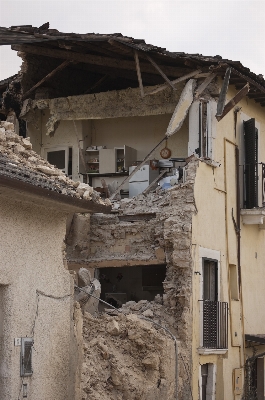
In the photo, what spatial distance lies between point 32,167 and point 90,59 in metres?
9.28

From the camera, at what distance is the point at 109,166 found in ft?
73.5

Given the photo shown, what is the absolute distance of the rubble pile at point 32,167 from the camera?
11.9m

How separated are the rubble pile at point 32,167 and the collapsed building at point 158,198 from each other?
3670mm

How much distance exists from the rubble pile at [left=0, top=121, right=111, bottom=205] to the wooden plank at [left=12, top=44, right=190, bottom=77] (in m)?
7.93

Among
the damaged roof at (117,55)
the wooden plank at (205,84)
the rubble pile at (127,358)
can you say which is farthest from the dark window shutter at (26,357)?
the wooden plank at (205,84)

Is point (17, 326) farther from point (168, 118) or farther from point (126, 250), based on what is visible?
point (168, 118)

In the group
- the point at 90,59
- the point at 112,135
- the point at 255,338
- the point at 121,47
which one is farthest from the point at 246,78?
the point at 255,338

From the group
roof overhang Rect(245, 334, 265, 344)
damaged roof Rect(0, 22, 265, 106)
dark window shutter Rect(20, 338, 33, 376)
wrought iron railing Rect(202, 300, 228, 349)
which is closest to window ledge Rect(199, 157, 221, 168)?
damaged roof Rect(0, 22, 265, 106)

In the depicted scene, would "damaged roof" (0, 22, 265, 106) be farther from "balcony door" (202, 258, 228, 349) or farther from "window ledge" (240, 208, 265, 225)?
"balcony door" (202, 258, 228, 349)

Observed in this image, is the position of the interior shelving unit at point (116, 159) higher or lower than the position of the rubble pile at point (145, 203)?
higher

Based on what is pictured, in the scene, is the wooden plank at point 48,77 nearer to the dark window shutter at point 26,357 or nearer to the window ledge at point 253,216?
the window ledge at point 253,216

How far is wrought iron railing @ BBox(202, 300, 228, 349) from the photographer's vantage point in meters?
18.8

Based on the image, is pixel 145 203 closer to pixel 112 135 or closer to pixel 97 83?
pixel 112 135

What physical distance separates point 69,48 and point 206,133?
3965 mm
